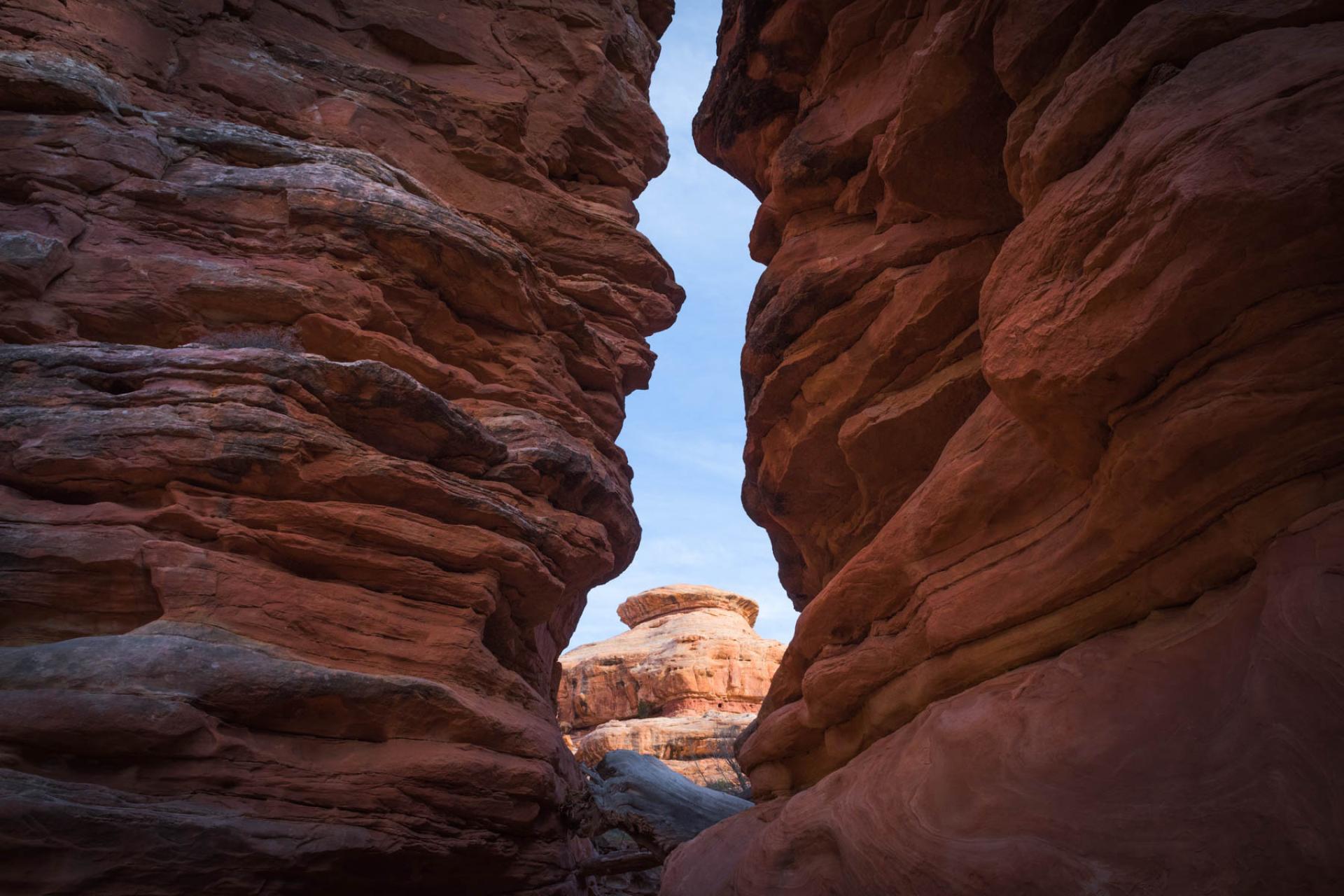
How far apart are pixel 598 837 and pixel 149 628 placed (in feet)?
39.1

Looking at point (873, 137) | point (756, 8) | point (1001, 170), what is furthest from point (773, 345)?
point (756, 8)

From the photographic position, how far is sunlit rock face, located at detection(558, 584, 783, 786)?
37.4m

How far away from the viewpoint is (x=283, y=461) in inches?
448

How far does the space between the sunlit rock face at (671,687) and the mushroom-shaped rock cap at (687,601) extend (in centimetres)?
187

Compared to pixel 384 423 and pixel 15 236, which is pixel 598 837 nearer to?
pixel 384 423

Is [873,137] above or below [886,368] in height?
above

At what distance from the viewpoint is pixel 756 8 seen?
13805 millimetres

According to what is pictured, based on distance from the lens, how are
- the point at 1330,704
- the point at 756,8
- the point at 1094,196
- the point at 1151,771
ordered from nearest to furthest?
the point at 1330,704
the point at 1151,771
the point at 1094,196
the point at 756,8

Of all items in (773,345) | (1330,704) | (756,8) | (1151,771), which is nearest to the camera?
(1330,704)

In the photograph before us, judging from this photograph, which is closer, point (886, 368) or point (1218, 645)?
point (1218, 645)

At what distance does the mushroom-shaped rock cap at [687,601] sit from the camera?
182 ft

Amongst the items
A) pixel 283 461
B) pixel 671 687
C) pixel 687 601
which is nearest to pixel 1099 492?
pixel 283 461

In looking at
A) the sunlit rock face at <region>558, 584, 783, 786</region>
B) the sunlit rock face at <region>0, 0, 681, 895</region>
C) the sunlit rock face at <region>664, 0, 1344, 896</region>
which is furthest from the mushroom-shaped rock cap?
the sunlit rock face at <region>664, 0, 1344, 896</region>

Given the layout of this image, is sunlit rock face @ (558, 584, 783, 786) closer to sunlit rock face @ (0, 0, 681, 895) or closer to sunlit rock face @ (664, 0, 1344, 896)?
sunlit rock face @ (0, 0, 681, 895)
